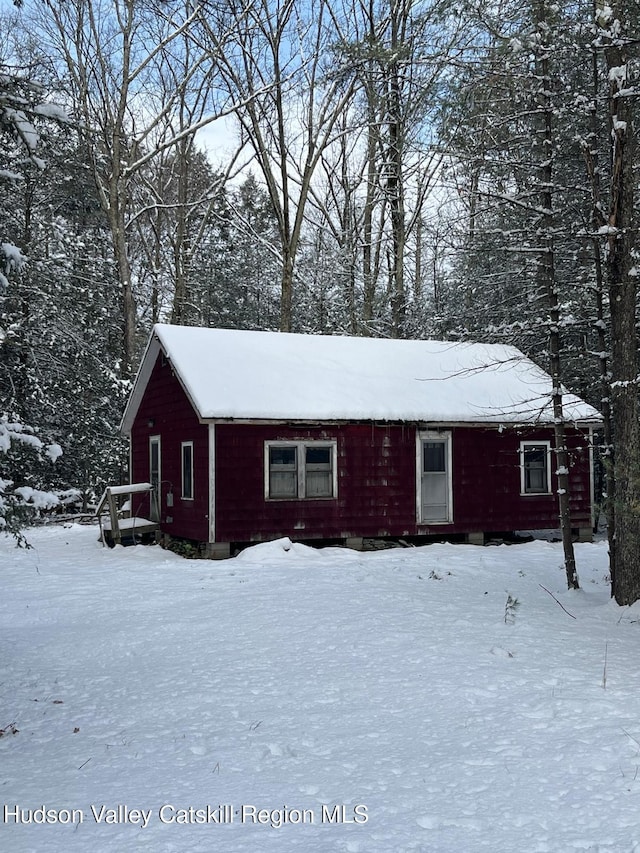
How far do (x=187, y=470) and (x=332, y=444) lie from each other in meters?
3.14

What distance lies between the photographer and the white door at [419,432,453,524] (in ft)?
58.2

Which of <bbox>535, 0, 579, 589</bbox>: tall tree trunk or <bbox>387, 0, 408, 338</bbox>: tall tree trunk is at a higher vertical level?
<bbox>387, 0, 408, 338</bbox>: tall tree trunk

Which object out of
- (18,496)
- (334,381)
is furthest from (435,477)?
(18,496)

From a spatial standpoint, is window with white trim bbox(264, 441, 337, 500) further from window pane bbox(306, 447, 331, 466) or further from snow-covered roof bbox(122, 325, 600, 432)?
snow-covered roof bbox(122, 325, 600, 432)

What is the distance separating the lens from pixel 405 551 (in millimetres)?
16453

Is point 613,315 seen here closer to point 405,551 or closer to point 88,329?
point 405,551

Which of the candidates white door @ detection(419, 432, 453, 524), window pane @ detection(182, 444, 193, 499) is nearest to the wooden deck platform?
window pane @ detection(182, 444, 193, 499)

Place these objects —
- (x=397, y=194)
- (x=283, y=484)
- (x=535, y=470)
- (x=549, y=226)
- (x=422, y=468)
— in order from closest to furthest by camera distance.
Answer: (x=549, y=226)
(x=283, y=484)
(x=422, y=468)
(x=535, y=470)
(x=397, y=194)

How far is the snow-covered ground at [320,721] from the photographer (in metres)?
4.43

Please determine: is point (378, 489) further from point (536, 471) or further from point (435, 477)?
point (536, 471)

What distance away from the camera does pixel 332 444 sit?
16.8 meters

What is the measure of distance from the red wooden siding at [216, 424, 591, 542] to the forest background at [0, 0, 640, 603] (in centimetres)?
265

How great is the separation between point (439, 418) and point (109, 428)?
12718 mm

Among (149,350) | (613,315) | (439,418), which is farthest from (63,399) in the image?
(613,315)
